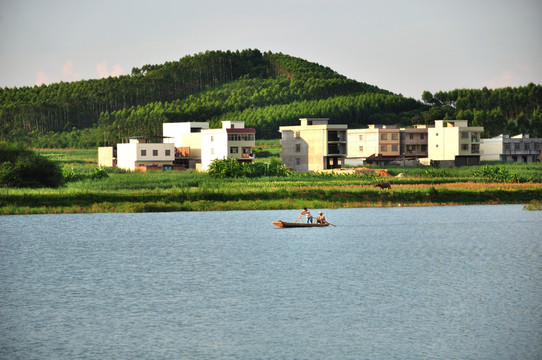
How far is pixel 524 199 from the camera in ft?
250

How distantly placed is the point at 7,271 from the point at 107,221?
28.3 metres

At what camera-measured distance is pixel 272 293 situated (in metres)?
33.5

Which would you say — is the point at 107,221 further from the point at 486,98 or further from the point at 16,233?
the point at 486,98

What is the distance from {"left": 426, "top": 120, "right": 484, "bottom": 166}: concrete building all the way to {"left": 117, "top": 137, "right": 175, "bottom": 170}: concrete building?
4412 centimetres

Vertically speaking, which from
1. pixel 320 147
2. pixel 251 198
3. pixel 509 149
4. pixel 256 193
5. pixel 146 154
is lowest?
pixel 251 198

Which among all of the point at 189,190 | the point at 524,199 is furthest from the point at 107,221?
the point at 524,199

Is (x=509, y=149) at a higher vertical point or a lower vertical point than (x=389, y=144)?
lower

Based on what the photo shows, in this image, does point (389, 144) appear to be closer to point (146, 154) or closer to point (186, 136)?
point (186, 136)

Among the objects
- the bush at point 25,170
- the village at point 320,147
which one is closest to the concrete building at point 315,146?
the village at point 320,147

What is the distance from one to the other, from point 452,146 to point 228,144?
4005cm

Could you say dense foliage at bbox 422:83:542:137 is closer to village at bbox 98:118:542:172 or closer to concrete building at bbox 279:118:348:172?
village at bbox 98:118:542:172

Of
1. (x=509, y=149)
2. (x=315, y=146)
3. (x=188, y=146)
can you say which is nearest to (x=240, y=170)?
(x=315, y=146)

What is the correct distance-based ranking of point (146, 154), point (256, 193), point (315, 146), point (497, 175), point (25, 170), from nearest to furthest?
point (256, 193)
point (25, 170)
point (497, 175)
point (146, 154)
point (315, 146)

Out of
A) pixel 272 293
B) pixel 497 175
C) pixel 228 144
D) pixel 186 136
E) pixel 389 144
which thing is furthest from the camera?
pixel 389 144
